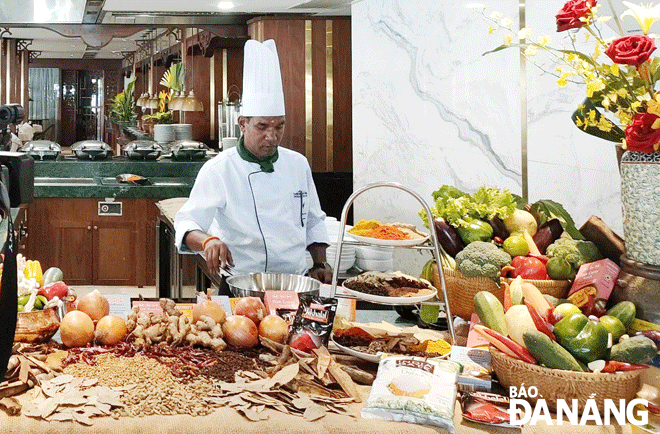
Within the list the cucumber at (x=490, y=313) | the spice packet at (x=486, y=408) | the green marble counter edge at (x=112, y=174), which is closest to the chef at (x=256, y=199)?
the cucumber at (x=490, y=313)

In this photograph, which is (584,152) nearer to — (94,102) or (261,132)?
(261,132)

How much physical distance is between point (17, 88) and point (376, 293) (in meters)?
15.7

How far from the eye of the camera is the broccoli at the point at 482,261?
217 cm

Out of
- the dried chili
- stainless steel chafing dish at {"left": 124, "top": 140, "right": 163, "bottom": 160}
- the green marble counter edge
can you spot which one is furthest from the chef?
stainless steel chafing dish at {"left": 124, "top": 140, "right": 163, "bottom": 160}

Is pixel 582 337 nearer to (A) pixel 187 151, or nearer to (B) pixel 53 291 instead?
(B) pixel 53 291

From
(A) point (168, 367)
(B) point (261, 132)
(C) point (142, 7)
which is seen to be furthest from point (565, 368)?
(C) point (142, 7)

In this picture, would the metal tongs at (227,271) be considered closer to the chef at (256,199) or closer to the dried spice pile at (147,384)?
the chef at (256,199)

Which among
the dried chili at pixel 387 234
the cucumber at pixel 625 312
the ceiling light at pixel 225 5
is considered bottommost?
the cucumber at pixel 625 312

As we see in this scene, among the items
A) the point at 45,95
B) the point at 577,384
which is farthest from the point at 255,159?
the point at 45,95

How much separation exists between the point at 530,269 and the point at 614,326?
40 centimetres

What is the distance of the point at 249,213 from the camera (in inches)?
131

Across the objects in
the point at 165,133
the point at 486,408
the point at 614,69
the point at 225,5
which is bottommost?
the point at 486,408

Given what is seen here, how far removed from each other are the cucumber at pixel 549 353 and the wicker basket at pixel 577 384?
0.06ft

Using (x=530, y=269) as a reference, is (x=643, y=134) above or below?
above
